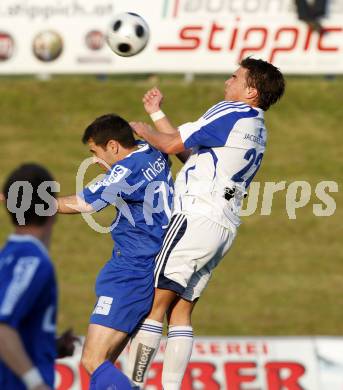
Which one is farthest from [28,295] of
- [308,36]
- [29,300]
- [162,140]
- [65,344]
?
[308,36]

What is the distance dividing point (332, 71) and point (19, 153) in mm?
5610

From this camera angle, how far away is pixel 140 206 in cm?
838

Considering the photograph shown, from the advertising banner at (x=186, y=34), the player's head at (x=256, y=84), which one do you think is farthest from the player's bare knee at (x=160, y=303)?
the advertising banner at (x=186, y=34)

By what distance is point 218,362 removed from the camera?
36.2ft

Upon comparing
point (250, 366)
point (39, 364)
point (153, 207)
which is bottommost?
point (250, 366)

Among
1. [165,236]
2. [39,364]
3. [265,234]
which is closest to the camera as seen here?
[39,364]

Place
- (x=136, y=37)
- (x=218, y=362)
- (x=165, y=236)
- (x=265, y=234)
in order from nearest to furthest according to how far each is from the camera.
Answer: (x=165, y=236) → (x=136, y=37) → (x=218, y=362) → (x=265, y=234)

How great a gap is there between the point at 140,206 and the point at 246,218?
10130 millimetres

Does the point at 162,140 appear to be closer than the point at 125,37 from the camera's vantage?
Yes

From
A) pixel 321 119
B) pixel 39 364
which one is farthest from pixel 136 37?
pixel 321 119

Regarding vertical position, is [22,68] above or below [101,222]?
above

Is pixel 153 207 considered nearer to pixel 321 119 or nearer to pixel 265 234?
pixel 265 234

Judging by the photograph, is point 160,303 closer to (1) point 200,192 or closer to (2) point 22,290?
(1) point 200,192

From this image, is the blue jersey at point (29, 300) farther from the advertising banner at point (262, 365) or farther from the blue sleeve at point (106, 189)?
the advertising banner at point (262, 365)
